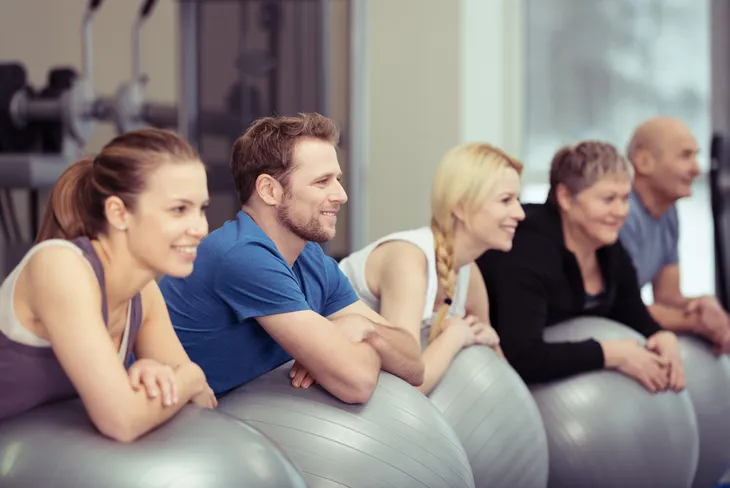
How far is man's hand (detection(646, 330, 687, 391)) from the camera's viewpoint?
7.52 ft

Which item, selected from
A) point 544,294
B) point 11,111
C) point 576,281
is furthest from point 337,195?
point 11,111

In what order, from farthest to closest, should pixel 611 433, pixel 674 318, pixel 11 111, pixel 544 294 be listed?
pixel 11 111, pixel 674 318, pixel 544 294, pixel 611 433

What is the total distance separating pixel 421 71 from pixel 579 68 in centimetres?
75

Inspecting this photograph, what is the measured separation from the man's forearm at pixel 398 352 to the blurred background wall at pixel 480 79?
197 cm

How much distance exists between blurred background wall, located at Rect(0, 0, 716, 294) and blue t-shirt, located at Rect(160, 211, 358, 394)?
189cm

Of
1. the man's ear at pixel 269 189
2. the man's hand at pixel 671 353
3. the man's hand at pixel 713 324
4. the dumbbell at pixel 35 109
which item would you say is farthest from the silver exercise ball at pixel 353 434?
the dumbbell at pixel 35 109

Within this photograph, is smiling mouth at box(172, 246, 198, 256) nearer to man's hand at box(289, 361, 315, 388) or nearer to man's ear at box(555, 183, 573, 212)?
man's hand at box(289, 361, 315, 388)

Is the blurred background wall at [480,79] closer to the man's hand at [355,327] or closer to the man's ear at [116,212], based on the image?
the man's hand at [355,327]

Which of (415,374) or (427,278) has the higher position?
(427,278)

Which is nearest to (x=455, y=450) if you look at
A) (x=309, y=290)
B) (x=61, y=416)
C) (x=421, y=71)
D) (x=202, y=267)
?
(x=309, y=290)

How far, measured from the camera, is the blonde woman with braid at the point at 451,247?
6.59ft

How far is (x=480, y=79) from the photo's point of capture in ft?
12.9

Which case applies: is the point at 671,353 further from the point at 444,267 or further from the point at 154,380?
the point at 154,380

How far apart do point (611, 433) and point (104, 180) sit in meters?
1.27
